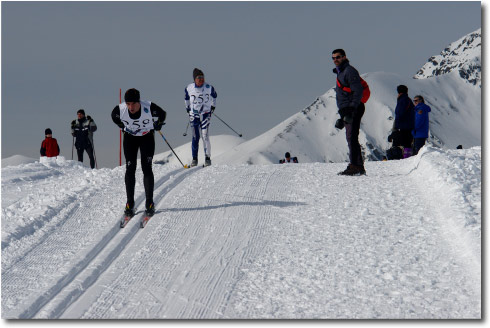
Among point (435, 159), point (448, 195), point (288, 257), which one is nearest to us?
point (288, 257)

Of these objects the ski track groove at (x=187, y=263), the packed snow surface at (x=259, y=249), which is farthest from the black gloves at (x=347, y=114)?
the ski track groove at (x=187, y=263)

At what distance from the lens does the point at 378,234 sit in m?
7.70

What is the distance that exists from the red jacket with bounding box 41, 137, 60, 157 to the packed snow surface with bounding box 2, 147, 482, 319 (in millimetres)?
8190

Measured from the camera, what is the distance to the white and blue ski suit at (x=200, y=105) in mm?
14094

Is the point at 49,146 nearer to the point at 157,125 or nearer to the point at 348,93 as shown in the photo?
the point at 157,125

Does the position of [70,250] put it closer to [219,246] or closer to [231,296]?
[219,246]

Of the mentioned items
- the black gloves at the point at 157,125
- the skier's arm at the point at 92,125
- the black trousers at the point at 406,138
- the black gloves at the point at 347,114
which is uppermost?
the black gloves at the point at 157,125

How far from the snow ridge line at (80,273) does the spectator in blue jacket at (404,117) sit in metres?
8.05

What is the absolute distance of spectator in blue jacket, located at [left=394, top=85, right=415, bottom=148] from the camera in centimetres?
1439

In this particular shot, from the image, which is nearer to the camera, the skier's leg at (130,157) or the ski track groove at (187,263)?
the ski track groove at (187,263)

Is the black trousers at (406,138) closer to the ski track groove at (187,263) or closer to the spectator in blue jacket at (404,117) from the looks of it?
the spectator in blue jacket at (404,117)

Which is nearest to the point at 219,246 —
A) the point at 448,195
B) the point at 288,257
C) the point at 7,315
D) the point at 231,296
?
the point at 288,257

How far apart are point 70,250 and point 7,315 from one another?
1.90 meters

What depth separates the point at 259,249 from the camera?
7324 millimetres
